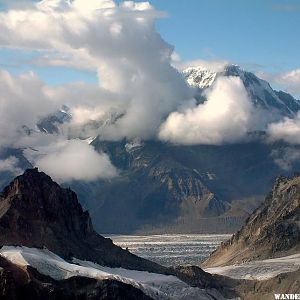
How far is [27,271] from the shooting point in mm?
196500

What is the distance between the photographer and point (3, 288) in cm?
17975

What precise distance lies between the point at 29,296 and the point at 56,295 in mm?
7812

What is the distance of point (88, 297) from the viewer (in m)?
200

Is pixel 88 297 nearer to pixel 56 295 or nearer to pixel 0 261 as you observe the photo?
pixel 56 295

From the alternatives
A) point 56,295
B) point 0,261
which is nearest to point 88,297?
point 56,295

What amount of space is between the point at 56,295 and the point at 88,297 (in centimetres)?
989

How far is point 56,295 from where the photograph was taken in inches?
7589

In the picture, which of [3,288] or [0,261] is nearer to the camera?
[3,288]

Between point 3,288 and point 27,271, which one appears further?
point 27,271

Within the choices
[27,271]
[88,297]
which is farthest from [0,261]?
[88,297]

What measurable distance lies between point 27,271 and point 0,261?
21.5ft

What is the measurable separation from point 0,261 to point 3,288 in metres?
17.2

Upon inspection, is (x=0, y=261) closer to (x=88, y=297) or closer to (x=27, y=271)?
(x=27, y=271)

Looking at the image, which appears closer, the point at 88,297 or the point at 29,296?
the point at 29,296
